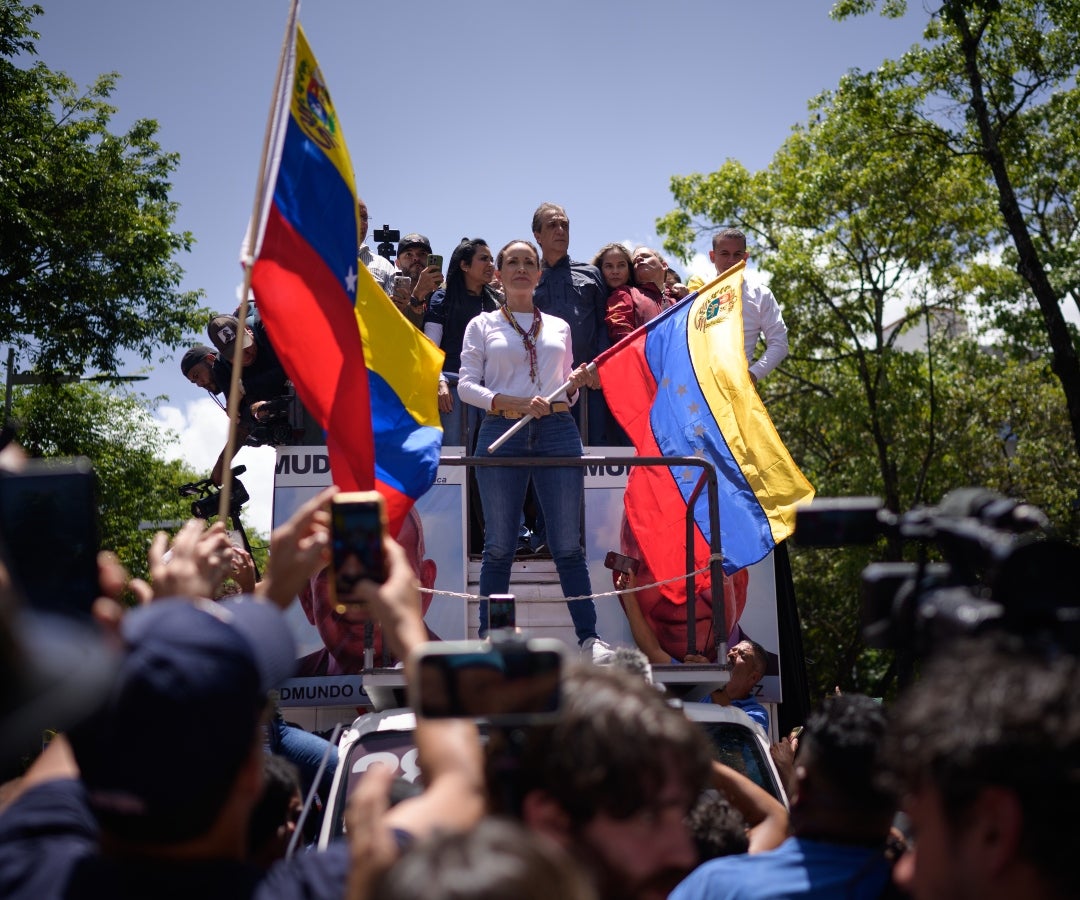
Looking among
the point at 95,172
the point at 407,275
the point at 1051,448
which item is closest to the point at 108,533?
the point at 95,172

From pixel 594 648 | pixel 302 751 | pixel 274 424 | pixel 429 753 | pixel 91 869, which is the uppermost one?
pixel 274 424

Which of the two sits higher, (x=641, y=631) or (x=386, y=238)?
(x=386, y=238)

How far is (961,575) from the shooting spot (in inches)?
83.3

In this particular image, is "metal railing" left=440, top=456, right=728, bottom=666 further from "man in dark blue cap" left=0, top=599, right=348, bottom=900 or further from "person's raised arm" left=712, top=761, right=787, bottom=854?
"man in dark blue cap" left=0, top=599, right=348, bottom=900

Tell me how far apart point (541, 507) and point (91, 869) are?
494 cm

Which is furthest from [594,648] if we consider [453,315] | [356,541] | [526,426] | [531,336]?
[356,541]

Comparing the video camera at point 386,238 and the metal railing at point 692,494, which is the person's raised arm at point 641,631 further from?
the video camera at point 386,238

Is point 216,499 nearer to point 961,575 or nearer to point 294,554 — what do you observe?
point 294,554

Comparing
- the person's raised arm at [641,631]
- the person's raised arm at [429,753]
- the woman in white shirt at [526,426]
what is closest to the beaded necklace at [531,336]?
the woman in white shirt at [526,426]

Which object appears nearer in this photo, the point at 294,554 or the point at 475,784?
the point at 475,784

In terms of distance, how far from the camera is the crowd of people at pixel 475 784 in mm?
1662

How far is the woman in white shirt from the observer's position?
664 cm

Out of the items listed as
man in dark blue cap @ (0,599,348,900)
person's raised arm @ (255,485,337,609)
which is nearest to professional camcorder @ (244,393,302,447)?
person's raised arm @ (255,485,337,609)

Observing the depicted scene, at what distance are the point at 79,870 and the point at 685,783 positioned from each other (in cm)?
98
